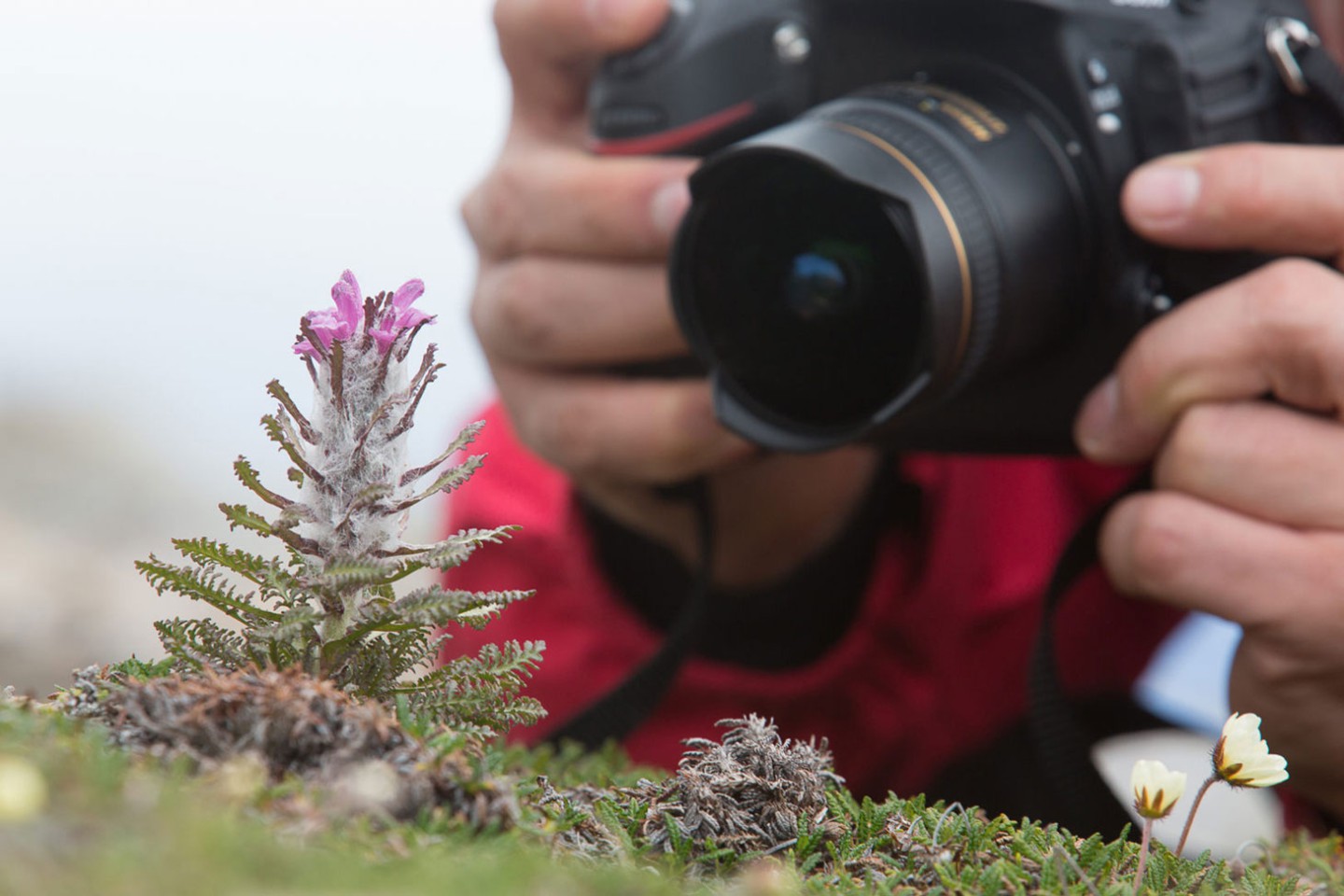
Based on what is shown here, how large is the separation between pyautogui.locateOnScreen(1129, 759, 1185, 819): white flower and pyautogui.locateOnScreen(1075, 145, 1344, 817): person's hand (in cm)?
88

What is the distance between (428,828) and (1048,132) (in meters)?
1.15

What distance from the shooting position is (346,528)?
26.7 inches

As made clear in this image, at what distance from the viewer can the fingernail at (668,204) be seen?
5.33 feet

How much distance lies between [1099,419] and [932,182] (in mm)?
505

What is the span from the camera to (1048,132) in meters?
1.44

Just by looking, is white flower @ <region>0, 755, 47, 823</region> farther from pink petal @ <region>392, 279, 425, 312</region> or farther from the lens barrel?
the lens barrel

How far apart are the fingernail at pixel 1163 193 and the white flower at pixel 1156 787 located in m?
0.90

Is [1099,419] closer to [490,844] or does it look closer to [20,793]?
[490,844]

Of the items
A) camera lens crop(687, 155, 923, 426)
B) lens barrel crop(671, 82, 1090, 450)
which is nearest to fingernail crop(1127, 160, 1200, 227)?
lens barrel crop(671, 82, 1090, 450)

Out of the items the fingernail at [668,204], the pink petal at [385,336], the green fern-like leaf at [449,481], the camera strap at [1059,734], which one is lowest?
the camera strap at [1059,734]

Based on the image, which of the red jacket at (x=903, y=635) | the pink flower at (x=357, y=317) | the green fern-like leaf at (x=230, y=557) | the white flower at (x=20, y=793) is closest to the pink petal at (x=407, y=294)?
the pink flower at (x=357, y=317)

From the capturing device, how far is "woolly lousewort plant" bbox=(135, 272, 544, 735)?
2.20 ft

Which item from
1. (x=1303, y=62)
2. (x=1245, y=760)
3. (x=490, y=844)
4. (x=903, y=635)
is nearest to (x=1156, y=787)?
(x=1245, y=760)

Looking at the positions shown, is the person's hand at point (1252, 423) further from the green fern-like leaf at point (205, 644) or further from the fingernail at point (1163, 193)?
the green fern-like leaf at point (205, 644)
